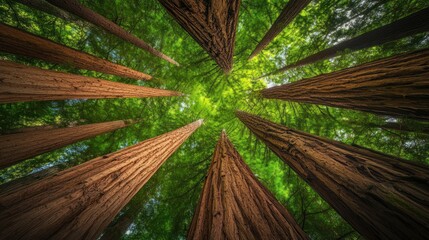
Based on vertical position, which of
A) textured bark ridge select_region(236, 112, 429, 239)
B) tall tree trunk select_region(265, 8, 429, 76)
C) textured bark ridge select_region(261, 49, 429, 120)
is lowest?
textured bark ridge select_region(236, 112, 429, 239)

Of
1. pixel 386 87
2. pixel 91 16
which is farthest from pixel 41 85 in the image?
pixel 386 87

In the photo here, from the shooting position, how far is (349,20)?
4055mm

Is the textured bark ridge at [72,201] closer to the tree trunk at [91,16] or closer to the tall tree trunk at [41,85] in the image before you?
the tall tree trunk at [41,85]

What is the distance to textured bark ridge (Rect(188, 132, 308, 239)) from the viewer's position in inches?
48.9

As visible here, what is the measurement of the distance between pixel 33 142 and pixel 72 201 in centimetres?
341

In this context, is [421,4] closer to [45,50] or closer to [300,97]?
[300,97]

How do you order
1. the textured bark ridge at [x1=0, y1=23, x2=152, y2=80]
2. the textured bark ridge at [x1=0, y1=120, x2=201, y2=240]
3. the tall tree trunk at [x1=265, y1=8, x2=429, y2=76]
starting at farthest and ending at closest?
1. the tall tree trunk at [x1=265, y1=8, x2=429, y2=76]
2. the textured bark ridge at [x1=0, y1=23, x2=152, y2=80]
3. the textured bark ridge at [x1=0, y1=120, x2=201, y2=240]

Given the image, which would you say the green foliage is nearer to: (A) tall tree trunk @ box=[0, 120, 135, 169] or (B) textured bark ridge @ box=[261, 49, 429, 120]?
(B) textured bark ridge @ box=[261, 49, 429, 120]

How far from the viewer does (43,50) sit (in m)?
3.55

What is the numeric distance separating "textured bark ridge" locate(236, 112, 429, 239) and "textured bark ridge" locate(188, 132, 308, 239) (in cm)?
37

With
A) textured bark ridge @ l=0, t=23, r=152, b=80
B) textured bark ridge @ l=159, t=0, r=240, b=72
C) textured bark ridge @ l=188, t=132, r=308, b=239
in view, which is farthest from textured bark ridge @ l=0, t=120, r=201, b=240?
textured bark ridge @ l=0, t=23, r=152, b=80

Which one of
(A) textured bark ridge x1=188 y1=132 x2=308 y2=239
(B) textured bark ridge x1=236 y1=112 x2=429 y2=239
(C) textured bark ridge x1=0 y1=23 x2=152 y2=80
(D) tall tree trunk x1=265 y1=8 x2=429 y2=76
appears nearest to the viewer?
(B) textured bark ridge x1=236 y1=112 x2=429 y2=239

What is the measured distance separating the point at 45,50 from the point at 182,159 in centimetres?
466

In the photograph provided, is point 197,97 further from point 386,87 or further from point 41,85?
point 386,87
